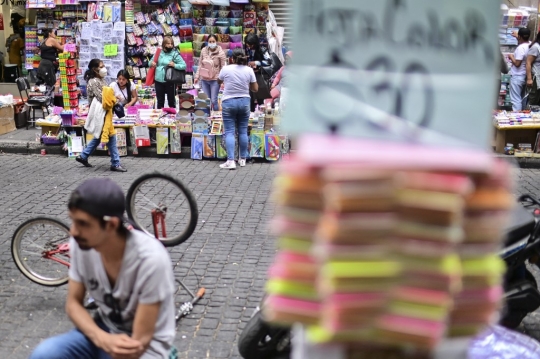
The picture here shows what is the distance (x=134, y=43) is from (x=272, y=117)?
574cm

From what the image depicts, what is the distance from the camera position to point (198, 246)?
6703 mm

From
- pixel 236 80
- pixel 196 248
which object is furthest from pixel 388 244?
pixel 236 80

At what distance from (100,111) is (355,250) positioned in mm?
9092

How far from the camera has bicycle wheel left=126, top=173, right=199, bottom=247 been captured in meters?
4.91

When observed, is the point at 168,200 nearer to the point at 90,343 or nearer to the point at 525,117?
the point at 90,343

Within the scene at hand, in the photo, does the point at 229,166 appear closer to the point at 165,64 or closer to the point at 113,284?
the point at 165,64

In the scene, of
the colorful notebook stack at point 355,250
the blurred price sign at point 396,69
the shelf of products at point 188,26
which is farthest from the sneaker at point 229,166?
the colorful notebook stack at point 355,250

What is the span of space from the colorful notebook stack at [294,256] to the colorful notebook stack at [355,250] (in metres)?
0.05

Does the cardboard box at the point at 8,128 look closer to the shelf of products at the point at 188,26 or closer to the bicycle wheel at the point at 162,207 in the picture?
the shelf of products at the point at 188,26

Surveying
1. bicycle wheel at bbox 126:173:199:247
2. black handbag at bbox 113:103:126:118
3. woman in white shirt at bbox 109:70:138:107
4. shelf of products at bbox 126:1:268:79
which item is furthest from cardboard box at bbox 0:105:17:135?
bicycle wheel at bbox 126:173:199:247

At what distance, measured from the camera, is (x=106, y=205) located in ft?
9.46

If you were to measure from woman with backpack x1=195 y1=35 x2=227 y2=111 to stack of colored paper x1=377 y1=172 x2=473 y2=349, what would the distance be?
1198 centimetres

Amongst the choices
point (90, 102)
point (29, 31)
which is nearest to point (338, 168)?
point (90, 102)

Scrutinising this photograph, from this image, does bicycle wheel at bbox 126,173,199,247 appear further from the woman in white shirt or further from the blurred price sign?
the woman in white shirt
